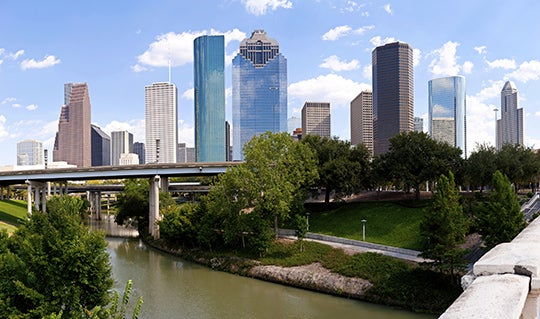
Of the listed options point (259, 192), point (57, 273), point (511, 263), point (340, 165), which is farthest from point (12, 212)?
point (511, 263)

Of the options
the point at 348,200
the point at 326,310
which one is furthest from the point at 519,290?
the point at 348,200

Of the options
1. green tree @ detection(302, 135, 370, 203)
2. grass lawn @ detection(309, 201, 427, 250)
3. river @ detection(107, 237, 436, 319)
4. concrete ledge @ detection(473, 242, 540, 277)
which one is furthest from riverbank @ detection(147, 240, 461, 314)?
concrete ledge @ detection(473, 242, 540, 277)

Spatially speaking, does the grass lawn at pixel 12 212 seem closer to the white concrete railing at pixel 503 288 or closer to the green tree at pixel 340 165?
the green tree at pixel 340 165

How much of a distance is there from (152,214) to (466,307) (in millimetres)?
53845

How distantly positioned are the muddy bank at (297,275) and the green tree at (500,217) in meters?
8.42

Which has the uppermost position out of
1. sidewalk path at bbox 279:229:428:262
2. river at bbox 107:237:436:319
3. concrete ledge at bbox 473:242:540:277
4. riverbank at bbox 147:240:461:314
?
concrete ledge at bbox 473:242:540:277

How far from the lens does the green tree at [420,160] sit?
4341cm

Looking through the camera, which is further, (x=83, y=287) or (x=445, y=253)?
(x=445, y=253)

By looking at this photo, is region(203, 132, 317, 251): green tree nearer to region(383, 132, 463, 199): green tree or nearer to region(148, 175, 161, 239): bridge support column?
region(383, 132, 463, 199): green tree

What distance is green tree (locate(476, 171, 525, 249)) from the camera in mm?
24672

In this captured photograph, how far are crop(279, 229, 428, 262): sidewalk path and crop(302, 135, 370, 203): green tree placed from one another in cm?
740

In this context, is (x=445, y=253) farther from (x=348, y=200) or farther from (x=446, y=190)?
(x=348, y=200)

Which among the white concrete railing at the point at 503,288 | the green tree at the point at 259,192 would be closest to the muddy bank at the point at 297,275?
the green tree at the point at 259,192

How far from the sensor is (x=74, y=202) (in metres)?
A: 17.7
